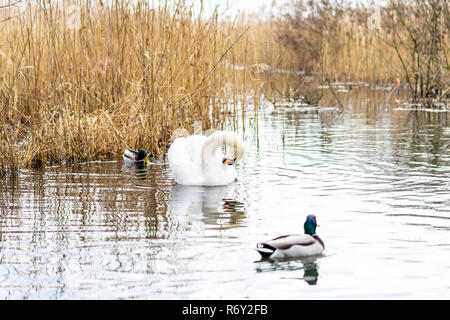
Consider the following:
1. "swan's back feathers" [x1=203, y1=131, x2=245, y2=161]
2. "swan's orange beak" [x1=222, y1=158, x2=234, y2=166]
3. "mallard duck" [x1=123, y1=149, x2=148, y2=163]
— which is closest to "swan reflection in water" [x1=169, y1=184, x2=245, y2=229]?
"swan's orange beak" [x1=222, y1=158, x2=234, y2=166]

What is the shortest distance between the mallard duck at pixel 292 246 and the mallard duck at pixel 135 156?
4.31 meters

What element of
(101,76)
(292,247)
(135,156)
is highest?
(101,76)

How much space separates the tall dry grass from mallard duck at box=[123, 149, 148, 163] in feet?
1.61

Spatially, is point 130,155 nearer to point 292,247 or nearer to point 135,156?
point 135,156

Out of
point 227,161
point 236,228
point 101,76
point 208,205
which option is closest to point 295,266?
point 236,228

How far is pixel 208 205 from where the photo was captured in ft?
23.4

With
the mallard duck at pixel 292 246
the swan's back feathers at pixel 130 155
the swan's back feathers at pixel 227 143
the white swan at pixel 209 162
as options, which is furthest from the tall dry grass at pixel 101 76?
the mallard duck at pixel 292 246

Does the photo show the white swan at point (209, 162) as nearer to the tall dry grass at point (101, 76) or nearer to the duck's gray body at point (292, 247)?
the tall dry grass at point (101, 76)

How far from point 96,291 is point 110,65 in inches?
229

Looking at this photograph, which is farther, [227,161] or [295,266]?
[227,161]

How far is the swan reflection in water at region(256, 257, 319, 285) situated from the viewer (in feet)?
15.9

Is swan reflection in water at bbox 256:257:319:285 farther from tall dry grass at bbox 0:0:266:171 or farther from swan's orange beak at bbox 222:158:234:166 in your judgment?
tall dry grass at bbox 0:0:266:171

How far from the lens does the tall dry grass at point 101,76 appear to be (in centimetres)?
925

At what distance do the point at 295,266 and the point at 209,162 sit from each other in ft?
10.5
